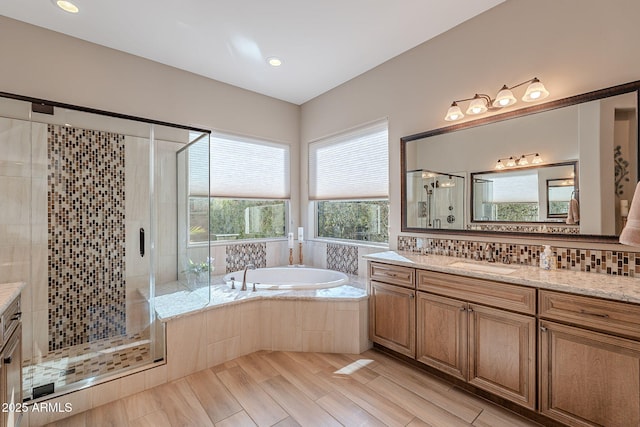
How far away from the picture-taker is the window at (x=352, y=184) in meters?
3.34

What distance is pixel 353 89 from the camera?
3.52 m

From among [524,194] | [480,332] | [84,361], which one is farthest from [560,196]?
[84,361]

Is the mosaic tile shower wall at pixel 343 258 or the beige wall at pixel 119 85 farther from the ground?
the beige wall at pixel 119 85

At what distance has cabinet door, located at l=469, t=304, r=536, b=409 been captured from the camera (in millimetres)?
1753

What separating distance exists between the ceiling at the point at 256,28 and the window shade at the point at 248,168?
88 cm

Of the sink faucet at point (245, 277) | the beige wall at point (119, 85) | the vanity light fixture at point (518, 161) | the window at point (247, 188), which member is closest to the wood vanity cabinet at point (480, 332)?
the vanity light fixture at point (518, 161)

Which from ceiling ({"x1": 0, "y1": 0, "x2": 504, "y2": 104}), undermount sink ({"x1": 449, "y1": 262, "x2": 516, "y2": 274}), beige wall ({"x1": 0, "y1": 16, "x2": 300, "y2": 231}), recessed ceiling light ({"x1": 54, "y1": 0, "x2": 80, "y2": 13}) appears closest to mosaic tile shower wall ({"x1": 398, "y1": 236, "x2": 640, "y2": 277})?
undermount sink ({"x1": 449, "y1": 262, "x2": 516, "y2": 274})

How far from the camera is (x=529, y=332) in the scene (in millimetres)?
1750

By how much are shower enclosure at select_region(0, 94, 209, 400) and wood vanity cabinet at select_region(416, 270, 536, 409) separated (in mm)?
2121

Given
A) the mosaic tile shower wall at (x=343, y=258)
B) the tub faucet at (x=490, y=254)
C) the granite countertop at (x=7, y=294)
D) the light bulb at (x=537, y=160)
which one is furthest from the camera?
the mosaic tile shower wall at (x=343, y=258)

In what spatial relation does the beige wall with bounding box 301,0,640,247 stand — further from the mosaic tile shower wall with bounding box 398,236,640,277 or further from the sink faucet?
the sink faucet

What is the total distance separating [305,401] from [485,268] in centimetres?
161

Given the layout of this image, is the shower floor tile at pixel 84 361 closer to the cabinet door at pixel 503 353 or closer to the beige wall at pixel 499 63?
the cabinet door at pixel 503 353

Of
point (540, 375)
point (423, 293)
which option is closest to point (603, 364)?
point (540, 375)
